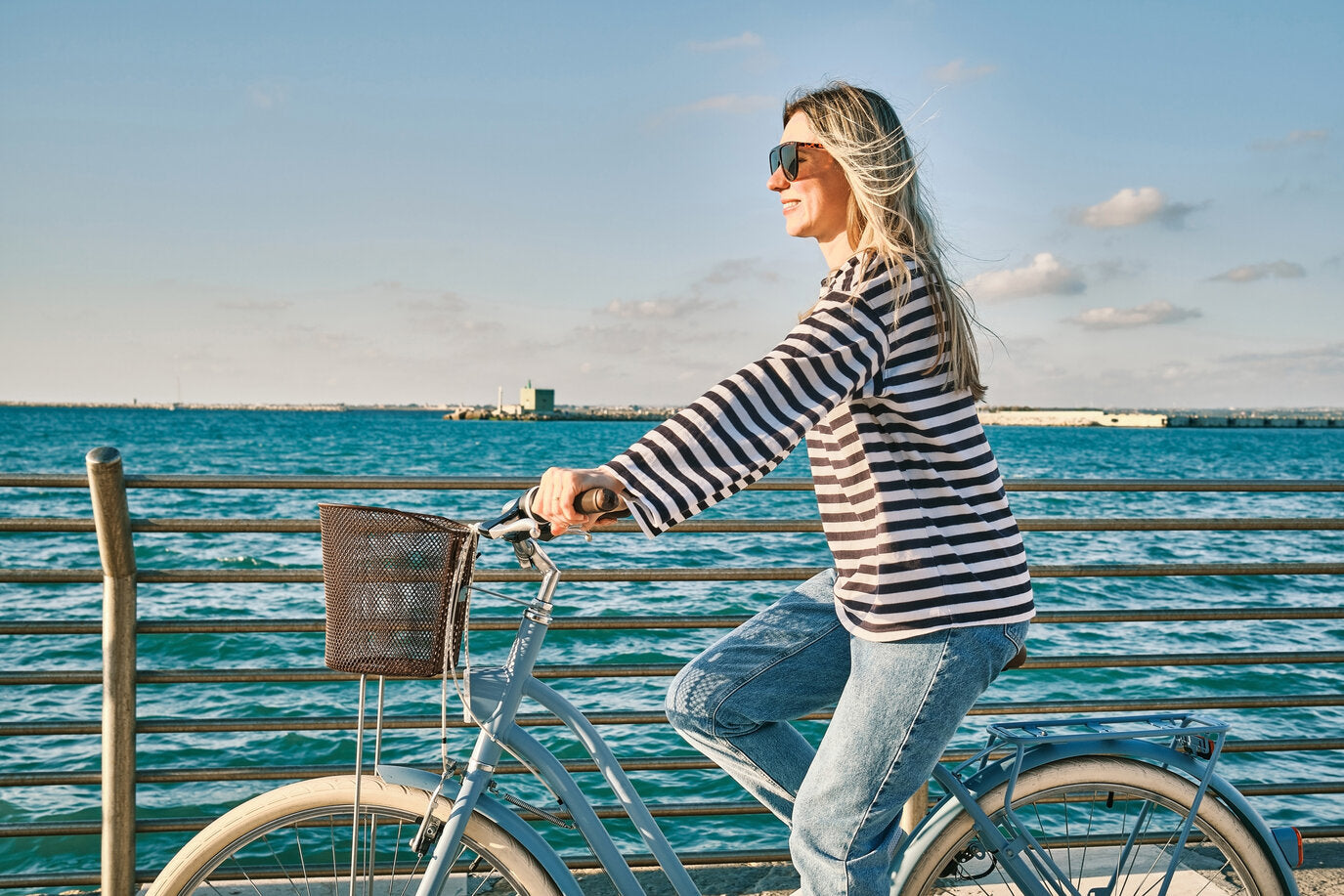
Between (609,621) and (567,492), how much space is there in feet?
5.52

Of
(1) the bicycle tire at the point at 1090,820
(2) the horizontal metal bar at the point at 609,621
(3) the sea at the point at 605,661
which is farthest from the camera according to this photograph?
(3) the sea at the point at 605,661

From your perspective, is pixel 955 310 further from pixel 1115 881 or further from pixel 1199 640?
pixel 1199 640

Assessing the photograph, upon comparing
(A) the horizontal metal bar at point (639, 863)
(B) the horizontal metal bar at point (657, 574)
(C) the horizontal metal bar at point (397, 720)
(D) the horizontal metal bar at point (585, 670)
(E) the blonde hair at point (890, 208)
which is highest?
(E) the blonde hair at point (890, 208)

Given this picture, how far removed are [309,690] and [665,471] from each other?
37.3 ft

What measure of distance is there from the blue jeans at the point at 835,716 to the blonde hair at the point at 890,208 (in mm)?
494

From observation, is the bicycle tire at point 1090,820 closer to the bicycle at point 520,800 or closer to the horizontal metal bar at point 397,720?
the bicycle at point 520,800

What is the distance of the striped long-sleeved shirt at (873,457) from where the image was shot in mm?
1649

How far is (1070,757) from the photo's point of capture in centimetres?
219

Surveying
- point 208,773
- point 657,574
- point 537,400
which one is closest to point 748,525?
point 657,574

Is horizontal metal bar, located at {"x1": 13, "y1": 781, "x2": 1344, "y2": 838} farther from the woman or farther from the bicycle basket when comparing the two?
the bicycle basket

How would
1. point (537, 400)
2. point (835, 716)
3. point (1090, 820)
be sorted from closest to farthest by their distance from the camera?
point (835, 716) < point (1090, 820) < point (537, 400)

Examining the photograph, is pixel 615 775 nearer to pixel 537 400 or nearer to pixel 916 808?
pixel 916 808

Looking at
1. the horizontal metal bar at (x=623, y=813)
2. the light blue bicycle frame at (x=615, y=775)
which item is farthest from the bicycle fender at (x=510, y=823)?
the horizontal metal bar at (x=623, y=813)

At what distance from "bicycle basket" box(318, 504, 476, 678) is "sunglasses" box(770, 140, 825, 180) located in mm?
890
